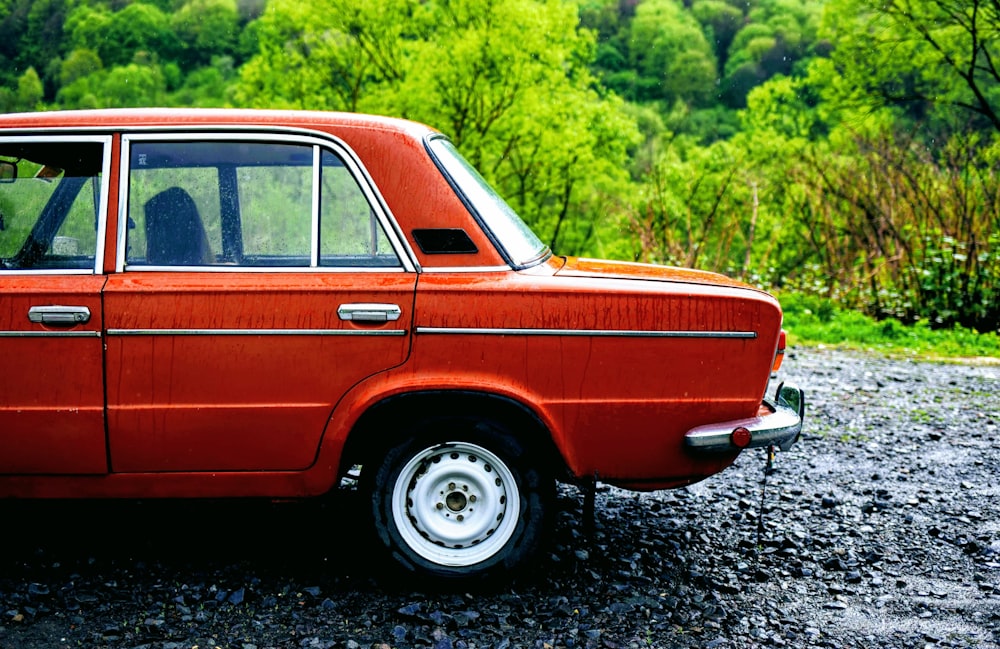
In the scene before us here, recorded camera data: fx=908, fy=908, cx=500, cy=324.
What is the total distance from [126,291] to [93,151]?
2.04 feet

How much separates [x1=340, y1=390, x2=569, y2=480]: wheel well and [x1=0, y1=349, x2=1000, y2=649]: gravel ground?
0.51 metres

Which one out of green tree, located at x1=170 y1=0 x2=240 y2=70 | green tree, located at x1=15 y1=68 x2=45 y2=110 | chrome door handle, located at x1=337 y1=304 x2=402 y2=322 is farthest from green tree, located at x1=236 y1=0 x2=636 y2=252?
chrome door handle, located at x1=337 y1=304 x2=402 y2=322

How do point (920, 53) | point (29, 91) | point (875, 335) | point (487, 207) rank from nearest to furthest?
point (487, 207) < point (875, 335) < point (920, 53) < point (29, 91)

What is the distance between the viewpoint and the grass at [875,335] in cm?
1030

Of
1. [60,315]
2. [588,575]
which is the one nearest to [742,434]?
[588,575]

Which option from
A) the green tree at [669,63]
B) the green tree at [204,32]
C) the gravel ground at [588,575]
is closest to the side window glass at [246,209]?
the gravel ground at [588,575]

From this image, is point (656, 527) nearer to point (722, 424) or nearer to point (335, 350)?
point (722, 424)

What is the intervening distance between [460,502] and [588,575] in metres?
0.68

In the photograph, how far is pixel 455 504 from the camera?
3654 mm

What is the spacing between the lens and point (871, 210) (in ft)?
40.8

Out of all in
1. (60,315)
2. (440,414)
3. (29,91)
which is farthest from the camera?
(29,91)

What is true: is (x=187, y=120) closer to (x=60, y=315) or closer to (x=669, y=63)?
(x=60, y=315)

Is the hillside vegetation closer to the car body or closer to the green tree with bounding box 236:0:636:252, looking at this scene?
the green tree with bounding box 236:0:636:252

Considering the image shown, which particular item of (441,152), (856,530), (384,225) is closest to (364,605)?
(384,225)
